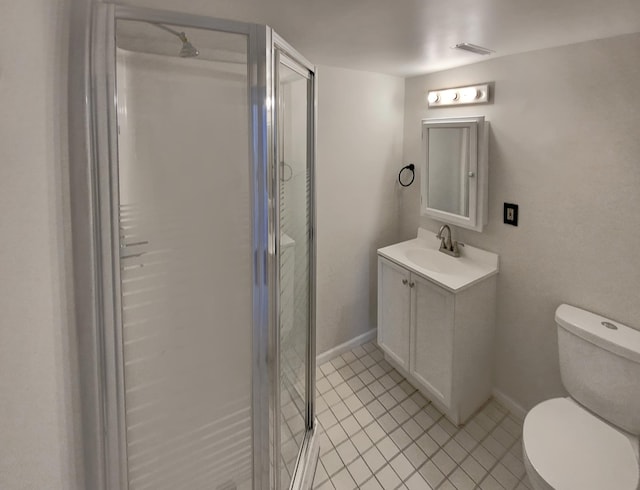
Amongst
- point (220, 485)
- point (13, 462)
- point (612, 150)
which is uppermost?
point (612, 150)

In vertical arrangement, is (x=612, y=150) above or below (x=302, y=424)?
above

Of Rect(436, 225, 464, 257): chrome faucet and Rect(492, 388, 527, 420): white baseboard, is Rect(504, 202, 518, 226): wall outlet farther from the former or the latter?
Rect(492, 388, 527, 420): white baseboard

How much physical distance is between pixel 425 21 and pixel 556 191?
3.64ft

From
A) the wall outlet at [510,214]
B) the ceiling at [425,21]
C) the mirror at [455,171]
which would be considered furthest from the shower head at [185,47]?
the wall outlet at [510,214]

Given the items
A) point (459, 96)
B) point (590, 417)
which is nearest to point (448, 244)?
point (459, 96)

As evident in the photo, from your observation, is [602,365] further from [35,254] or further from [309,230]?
[35,254]

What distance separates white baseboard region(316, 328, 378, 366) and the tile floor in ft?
0.63

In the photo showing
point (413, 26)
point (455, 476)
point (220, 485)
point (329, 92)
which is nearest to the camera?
point (220, 485)

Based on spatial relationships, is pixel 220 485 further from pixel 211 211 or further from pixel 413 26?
pixel 413 26

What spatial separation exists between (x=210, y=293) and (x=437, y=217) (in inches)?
66.4

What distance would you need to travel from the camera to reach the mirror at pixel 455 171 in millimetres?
2010

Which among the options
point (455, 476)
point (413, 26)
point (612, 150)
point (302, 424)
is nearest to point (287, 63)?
point (413, 26)

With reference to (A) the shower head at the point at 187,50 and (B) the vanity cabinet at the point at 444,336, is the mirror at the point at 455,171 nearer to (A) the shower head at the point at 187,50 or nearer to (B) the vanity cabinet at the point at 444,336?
(B) the vanity cabinet at the point at 444,336

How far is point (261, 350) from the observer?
1144mm
